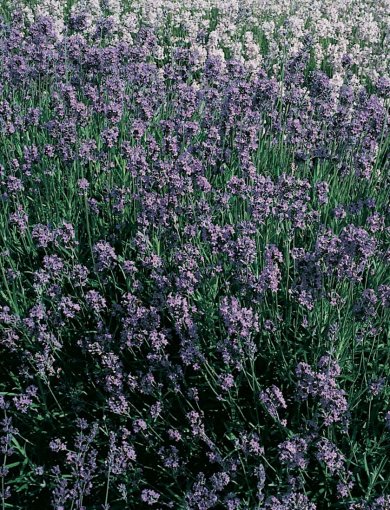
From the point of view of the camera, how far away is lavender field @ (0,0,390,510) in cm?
274

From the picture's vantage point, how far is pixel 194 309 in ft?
9.39

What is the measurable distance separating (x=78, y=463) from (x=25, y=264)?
1651 millimetres

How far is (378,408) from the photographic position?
2947mm

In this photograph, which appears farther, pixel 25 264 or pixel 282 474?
pixel 25 264

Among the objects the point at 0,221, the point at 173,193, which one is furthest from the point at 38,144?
the point at 173,193

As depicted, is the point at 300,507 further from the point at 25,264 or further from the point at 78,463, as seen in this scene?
the point at 25,264

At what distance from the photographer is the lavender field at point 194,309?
2.74 metres

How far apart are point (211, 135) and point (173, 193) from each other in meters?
0.77

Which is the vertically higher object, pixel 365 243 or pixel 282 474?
pixel 365 243

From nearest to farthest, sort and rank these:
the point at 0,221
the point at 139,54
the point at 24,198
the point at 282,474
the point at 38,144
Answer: the point at 282,474, the point at 0,221, the point at 24,198, the point at 38,144, the point at 139,54

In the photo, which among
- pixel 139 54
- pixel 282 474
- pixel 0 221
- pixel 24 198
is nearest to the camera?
pixel 282 474

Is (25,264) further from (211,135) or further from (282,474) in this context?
(282,474)

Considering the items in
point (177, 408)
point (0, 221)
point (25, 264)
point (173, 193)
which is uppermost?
point (173, 193)

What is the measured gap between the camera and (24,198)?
4.36m
